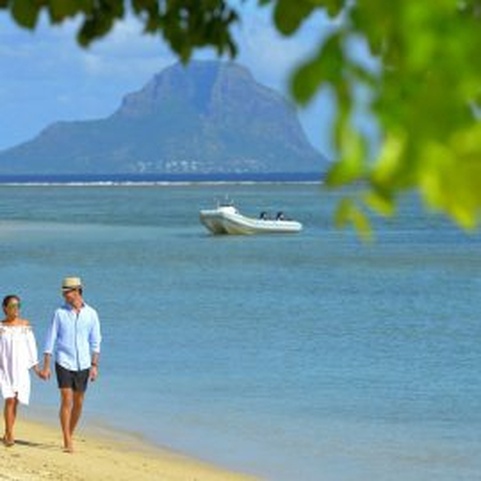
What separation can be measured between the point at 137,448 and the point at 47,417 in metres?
2.28

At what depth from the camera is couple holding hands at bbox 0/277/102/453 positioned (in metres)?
13.1

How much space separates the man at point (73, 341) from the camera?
42.9 feet

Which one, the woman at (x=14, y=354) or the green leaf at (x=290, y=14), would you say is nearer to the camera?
the green leaf at (x=290, y=14)

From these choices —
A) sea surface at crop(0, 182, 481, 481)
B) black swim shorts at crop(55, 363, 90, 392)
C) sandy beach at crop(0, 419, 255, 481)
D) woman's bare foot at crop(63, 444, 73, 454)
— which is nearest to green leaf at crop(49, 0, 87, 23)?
sandy beach at crop(0, 419, 255, 481)

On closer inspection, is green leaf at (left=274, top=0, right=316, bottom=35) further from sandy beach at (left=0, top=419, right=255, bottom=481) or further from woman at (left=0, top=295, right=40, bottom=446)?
woman at (left=0, top=295, right=40, bottom=446)

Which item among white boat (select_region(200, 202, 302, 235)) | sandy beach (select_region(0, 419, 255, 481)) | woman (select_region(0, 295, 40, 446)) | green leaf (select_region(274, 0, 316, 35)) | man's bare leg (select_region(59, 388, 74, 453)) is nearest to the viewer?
green leaf (select_region(274, 0, 316, 35))

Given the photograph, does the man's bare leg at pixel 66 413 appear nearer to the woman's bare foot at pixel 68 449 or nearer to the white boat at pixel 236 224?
the woman's bare foot at pixel 68 449

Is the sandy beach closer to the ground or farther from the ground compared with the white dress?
closer to the ground

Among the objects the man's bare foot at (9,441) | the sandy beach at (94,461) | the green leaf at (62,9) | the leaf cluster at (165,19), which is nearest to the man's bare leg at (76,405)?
the sandy beach at (94,461)

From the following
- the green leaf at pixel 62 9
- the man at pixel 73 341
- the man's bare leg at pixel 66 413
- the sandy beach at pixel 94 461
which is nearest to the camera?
the green leaf at pixel 62 9

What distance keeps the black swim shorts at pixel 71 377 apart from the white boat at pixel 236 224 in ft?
174

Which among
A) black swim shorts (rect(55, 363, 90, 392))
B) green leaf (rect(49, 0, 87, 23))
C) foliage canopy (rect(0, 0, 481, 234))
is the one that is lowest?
foliage canopy (rect(0, 0, 481, 234))

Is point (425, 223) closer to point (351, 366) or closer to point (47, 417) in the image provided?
point (351, 366)

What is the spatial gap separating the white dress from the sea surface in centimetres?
255
